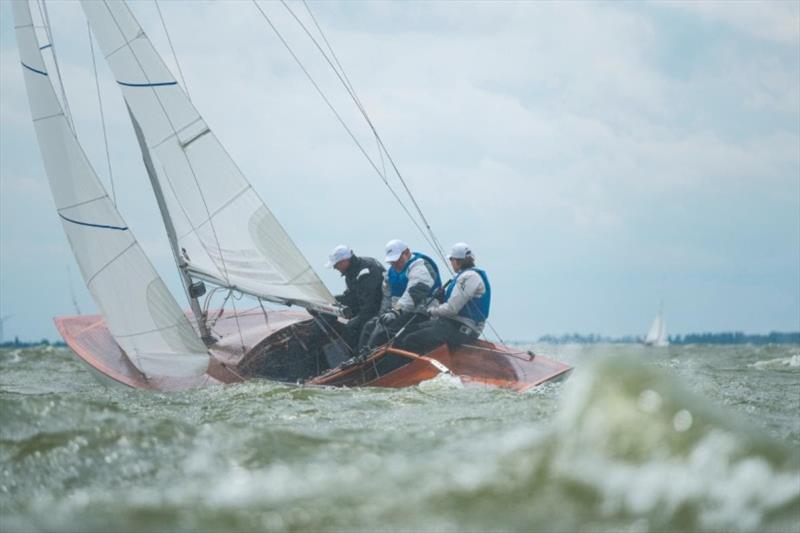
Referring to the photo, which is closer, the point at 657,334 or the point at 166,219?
the point at 166,219

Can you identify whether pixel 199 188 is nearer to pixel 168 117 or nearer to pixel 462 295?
pixel 168 117

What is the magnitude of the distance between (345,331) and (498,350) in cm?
171

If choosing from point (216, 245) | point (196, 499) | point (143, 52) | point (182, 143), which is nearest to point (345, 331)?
point (216, 245)

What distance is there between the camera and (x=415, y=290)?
8.89 metres

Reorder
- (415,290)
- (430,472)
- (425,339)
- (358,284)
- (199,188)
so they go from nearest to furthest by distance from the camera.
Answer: (430,472), (425,339), (415,290), (358,284), (199,188)

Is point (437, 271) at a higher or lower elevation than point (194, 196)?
lower

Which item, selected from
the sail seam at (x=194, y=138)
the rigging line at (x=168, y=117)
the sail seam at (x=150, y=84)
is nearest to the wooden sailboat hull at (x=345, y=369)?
the rigging line at (x=168, y=117)

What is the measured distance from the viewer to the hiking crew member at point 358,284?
944 cm

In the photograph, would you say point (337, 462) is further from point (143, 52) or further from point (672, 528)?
point (143, 52)

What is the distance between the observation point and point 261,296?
9.65m

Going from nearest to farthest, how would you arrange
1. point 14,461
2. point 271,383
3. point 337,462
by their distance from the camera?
point 337,462 < point 14,461 < point 271,383

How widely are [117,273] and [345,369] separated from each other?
2520mm

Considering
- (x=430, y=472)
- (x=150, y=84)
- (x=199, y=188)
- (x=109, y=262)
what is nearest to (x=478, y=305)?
(x=199, y=188)

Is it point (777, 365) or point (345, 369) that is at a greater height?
point (345, 369)
